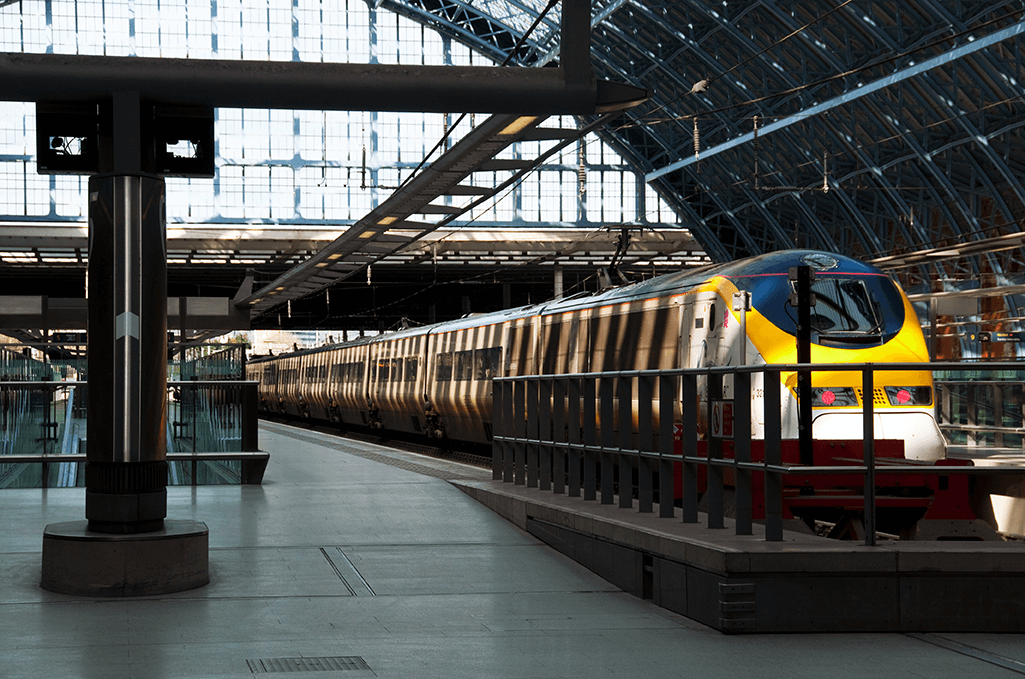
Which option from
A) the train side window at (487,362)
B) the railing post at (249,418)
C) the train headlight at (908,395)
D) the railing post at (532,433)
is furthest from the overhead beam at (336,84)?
the train side window at (487,362)

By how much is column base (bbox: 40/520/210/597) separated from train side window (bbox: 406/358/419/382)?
2442 centimetres

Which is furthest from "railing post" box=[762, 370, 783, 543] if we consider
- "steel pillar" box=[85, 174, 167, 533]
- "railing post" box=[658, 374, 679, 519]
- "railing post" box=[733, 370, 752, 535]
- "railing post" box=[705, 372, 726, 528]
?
"steel pillar" box=[85, 174, 167, 533]

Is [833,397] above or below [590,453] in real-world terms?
above

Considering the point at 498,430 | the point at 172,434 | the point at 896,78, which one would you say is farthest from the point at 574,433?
the point at 896,78

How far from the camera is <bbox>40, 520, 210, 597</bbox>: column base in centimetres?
837

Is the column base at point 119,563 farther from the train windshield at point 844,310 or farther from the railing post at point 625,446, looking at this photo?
the train windshield at point 844,310

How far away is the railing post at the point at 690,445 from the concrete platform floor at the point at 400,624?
0.81 metres

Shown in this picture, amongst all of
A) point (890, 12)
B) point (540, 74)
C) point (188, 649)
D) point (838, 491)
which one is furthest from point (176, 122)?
point (890, 12)

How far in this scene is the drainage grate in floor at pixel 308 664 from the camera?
642cm

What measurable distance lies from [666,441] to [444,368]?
67.7 feet

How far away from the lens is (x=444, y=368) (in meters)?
30.0

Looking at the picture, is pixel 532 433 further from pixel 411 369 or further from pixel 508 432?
pixel 411 369

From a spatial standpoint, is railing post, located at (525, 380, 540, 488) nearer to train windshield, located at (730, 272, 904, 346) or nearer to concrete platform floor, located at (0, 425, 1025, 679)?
concrete platform floor, located at (0, 425, 1025, 679)

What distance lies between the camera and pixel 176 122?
29.6 ft
